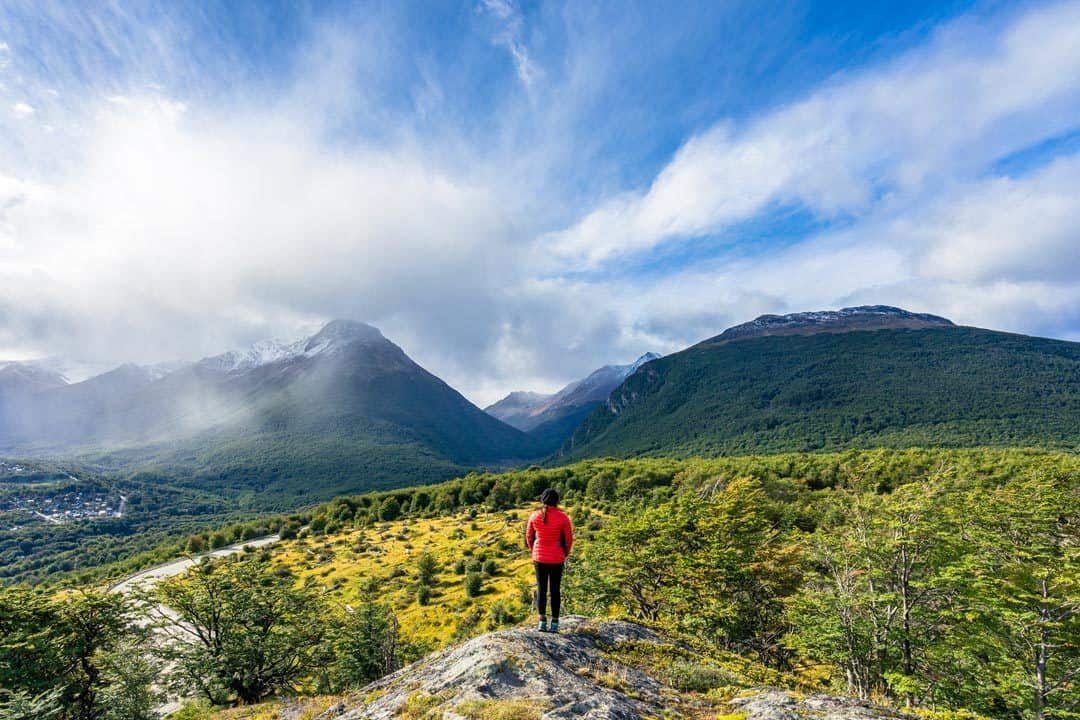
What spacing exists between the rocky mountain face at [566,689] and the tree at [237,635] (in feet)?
44.4

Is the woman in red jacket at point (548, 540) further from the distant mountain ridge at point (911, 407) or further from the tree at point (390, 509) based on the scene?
the distant mountain ridge at point (911, 407)

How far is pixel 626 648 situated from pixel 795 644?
12.3m

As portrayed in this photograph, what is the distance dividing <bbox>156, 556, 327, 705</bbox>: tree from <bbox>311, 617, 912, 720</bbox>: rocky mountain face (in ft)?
44.4

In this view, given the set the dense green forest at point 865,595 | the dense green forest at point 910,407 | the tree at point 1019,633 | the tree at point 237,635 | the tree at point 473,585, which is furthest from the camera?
the dense green forest at point 910,407

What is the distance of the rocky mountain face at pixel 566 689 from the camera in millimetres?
6371

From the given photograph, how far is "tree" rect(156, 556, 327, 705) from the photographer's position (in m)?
17.5

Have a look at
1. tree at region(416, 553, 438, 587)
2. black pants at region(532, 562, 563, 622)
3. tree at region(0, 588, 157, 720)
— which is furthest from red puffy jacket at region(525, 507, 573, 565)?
tree at region(416, 553, 438, 587)

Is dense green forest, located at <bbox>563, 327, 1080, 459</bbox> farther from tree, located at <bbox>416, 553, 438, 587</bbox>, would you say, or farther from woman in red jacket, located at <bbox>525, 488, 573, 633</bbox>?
woman in red jacket, located at <bbox>525, 488, 573, 633</bbox>

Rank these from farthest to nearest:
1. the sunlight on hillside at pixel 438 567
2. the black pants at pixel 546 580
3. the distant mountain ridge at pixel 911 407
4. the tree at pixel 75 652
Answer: the distant mountain ridge at pixel 911 407, the sunlight on hillside at pixel 438 567, the tree at pixel 75 652, the black pants at pixel 546 580

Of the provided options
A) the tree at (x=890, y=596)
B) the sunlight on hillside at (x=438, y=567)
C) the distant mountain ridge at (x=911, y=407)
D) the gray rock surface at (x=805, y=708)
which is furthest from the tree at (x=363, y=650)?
the distant mountain ridge at (x=911, y=407)

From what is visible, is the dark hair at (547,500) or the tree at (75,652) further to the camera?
the tree at (75,652)

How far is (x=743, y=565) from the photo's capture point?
72.8 ft

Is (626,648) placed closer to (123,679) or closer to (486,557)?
(123,679)

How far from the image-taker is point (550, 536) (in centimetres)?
924
